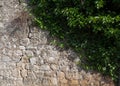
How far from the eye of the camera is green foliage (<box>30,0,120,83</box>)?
5.88 m

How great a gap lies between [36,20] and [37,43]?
443 mm

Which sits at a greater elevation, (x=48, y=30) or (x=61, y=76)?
(x=48, y=30)

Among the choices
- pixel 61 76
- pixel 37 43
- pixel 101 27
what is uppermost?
pixel 101 27

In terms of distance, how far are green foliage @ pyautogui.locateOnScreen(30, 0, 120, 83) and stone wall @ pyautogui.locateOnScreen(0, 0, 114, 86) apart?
0.23 meters

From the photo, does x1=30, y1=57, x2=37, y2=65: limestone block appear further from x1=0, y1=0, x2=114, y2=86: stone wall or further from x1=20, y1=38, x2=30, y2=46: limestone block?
x1=20, y1=38, x2=30, y2=46: limestone block

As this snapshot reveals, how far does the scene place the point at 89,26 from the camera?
605 centimetres

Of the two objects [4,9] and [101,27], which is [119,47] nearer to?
[101,27]

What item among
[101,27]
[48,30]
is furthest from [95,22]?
[48,30]

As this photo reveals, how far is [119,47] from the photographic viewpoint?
5.95 m

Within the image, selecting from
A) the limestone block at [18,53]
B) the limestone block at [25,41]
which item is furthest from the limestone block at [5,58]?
the limestone block at [25,41]

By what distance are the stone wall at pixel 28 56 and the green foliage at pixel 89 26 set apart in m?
0.23

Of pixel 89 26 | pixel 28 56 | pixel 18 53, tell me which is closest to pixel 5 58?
pixel 18 53

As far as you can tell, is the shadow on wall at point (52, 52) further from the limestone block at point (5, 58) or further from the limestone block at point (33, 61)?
the limestone block at point (5, 58)

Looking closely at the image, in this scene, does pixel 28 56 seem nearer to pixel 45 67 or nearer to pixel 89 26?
pixel 45 67
